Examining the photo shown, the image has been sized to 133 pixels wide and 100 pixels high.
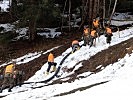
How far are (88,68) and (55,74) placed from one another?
93.4 inches

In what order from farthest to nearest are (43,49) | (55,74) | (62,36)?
(62,36) < (43,49) < (55,74)

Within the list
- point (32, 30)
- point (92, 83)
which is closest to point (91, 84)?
point (92, 83)

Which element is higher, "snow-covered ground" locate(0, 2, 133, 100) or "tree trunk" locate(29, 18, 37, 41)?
"snow-covered ground" locate(0, 2, 133, 100)

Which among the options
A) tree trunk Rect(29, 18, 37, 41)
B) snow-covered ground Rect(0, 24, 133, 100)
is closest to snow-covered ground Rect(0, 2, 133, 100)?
snow-covered ground Rect(0, 24, 133, 100)

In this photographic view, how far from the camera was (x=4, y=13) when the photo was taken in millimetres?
54781

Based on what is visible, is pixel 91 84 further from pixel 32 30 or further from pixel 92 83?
pixel 32 30

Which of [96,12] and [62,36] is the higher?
[96,12]

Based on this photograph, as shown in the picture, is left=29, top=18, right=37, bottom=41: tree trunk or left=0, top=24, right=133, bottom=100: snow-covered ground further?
left=29, top=18, right=37, bottom=41: tree trunk

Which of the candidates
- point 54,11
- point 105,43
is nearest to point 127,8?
point 54,11

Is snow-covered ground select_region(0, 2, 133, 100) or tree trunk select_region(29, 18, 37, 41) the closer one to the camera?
snow-covered ground select_region(0, 2, 133, 100)

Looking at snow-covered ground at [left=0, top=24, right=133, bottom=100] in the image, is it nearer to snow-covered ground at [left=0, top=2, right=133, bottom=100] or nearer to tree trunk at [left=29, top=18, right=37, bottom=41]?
snow-covered ground at [left=0, top=2, right=133, bottom=100]

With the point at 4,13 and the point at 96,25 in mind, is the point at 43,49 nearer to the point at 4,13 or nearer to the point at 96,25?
the point at 96,25

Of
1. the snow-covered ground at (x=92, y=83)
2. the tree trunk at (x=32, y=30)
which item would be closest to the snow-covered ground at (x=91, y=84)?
the snow-covered ground at (x=92, y=83)

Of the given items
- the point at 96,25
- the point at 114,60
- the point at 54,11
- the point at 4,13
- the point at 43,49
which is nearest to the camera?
the point at 114,60
